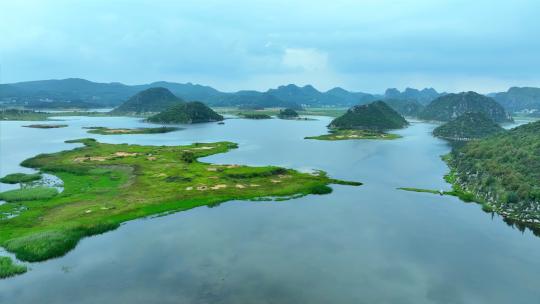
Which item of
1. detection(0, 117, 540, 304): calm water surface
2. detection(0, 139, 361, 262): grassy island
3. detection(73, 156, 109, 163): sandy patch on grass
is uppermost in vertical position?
detection(73, 156, 109, 163): sandy patch on grass

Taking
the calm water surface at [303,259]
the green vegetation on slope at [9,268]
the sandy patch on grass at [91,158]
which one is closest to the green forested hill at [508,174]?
the calm water surface at [303,259]

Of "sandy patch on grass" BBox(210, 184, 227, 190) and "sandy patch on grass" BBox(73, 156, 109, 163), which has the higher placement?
"sandy patch on grass" BBox(73, 156, 109, 163)

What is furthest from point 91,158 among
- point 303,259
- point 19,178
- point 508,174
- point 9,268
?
point 508,174

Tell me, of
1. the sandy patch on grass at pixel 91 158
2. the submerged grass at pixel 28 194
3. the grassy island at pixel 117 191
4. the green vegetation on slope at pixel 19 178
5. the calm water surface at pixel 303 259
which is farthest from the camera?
the sandy patch on grass at pixel 91 158

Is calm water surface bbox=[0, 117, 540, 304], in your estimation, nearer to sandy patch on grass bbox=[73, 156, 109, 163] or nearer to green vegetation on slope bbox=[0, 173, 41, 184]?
green vegetation on slope bbox=[0, 173, 41, 184]

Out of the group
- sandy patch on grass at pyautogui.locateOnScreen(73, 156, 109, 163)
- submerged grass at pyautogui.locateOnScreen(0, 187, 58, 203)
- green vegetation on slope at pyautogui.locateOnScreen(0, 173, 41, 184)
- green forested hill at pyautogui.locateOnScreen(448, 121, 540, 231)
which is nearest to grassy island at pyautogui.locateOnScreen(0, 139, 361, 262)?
sandy patch on grass at pyautogui.locateOnScreen(73, 156, 109, 163)

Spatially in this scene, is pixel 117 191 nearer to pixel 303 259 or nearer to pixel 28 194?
pixel 28 194

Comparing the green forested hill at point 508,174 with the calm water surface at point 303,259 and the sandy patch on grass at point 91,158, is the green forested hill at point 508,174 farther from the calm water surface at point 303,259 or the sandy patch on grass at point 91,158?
the sandy patch on grass at point 91,158

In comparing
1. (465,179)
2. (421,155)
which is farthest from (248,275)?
(421,155)
